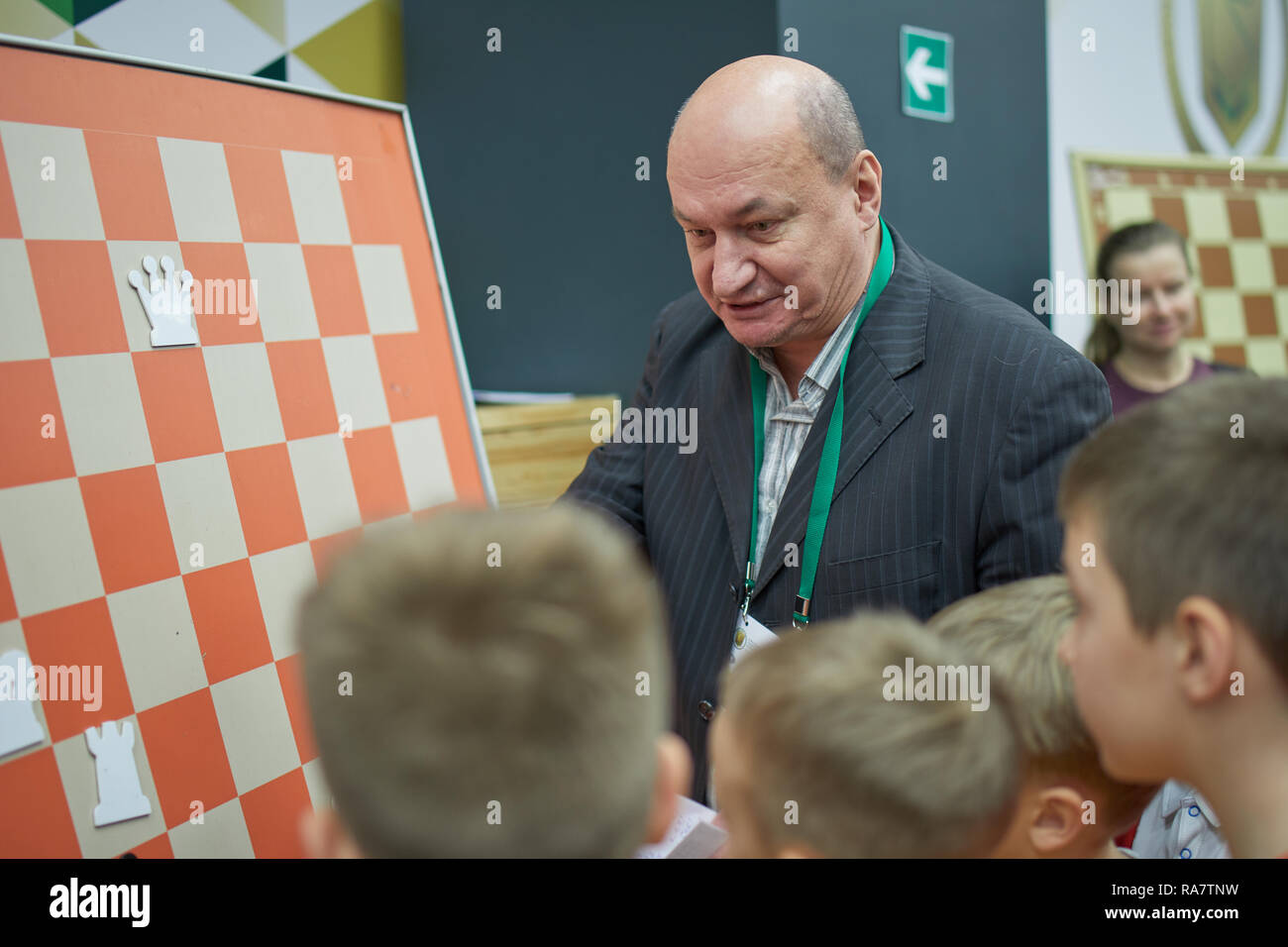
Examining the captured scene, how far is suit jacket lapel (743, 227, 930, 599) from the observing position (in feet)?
5.09

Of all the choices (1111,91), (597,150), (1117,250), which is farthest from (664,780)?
(1111,91)

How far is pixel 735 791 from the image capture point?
84 centimetres

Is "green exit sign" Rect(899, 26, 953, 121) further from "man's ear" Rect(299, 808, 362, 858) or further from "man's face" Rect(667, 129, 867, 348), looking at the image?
"man's ear" Rect(299, 808, 362, 858)

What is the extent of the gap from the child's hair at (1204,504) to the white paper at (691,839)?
550 mm

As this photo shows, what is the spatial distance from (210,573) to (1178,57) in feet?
Answer: 12.8

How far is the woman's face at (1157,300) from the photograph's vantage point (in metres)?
2.98

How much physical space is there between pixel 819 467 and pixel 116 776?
1086 millimetres

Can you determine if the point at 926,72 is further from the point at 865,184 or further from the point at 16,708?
the point at 16,708

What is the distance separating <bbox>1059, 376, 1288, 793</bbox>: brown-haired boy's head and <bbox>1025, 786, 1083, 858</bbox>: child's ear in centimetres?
11

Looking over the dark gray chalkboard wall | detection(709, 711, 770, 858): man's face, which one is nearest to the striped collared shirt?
detection(709, 711, 770, 858): man's face
